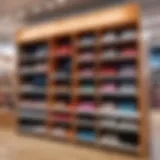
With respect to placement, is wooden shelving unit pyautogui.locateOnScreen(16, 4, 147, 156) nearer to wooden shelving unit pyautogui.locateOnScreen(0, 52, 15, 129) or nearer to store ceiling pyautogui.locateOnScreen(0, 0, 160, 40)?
store ceiling pyautogui.locateOnScreen(0, 0, 160, 40)

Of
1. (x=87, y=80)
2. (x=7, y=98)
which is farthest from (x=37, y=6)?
(x=7, y=98)

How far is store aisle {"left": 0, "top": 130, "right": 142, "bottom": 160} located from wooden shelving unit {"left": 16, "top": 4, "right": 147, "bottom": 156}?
265mm

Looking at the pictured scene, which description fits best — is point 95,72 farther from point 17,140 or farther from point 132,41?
point 17,140

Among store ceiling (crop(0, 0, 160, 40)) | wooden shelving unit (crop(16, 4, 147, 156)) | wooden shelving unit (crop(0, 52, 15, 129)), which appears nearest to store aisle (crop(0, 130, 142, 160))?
wooden shelving unit (crop(16, 4, 147, 156))

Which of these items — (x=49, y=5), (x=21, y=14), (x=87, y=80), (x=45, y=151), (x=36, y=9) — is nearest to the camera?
(x=45, y=151)

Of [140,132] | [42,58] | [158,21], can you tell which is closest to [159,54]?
[158,21]

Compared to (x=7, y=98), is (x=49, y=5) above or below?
above

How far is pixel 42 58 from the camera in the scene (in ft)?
19.8

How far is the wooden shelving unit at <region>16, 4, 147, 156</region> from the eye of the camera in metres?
4.61

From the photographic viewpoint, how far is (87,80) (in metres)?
5.32

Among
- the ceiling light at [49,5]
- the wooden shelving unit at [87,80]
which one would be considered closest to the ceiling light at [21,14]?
the wooden shelving unit at [87,80]

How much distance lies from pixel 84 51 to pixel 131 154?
86.9 inches

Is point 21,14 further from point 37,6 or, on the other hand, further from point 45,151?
point 45,151

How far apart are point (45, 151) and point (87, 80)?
1.61 metres
